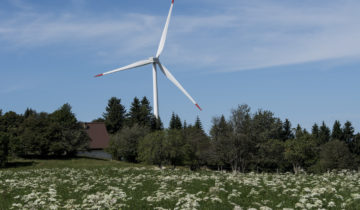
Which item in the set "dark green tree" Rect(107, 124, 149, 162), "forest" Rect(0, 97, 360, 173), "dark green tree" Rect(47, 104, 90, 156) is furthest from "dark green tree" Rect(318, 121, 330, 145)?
"dark green tree" Rect(47, 104, 90, 156)

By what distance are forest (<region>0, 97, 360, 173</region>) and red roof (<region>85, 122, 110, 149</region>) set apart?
783 centimetres

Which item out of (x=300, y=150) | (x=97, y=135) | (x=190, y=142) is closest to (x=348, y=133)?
(x=300, y=150)

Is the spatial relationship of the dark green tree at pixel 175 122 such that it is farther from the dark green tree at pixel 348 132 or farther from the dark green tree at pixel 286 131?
the dark green tree at pixel 348 132

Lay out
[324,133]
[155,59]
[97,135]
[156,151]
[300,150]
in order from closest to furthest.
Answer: [156,151]
[155,59]
[300,150]
[97,135]
[324,133]

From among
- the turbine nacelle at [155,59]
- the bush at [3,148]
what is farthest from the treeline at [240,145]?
the bush at [3,148]

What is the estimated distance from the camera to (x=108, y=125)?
139 meters

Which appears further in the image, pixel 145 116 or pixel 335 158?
pixel 145 116

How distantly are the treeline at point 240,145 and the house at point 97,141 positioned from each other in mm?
6930

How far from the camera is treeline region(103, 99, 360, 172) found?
67.1 metres

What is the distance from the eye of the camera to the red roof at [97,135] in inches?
4335

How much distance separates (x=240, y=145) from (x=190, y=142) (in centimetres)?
2370

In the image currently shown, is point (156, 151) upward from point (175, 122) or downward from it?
downward

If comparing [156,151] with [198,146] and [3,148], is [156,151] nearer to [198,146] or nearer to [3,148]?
[3,148]

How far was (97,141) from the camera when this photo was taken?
112 m
